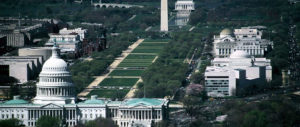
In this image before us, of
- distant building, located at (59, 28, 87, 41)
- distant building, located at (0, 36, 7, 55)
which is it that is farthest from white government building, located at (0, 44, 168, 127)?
distant building, located at (59, 28, 87, 41)

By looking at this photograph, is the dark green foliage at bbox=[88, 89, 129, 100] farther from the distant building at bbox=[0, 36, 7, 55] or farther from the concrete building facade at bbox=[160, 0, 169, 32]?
the concrete building facade at bbox=[160, 0, 169, 32]

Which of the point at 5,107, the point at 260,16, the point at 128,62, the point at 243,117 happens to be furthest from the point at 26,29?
the point at 243,117

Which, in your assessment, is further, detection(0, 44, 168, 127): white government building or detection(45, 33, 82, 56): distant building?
detection(45, 33, 82, 56): distant building

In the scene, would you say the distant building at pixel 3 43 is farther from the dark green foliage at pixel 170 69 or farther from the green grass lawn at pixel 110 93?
the green grass lawn at pixel 110 93

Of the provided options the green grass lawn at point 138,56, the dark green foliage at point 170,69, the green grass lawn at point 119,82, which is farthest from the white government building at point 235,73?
the green grass lawn at point 138,56

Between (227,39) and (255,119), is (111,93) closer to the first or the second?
(255,119)
